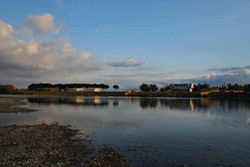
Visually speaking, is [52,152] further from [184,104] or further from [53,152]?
[184,104]

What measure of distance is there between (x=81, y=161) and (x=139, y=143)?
915cm

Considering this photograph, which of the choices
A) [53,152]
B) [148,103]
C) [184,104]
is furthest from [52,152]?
[148,103]

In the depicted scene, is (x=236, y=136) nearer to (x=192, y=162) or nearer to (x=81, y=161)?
(x=192, y=162)

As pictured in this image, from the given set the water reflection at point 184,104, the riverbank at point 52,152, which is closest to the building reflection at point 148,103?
the water reflection at point 184,104

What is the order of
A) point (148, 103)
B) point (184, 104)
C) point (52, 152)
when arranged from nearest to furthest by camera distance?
point (52, 152) → point (184, 104) → point (148, 103)

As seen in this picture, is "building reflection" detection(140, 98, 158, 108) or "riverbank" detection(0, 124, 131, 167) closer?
"riverbank" detection(0, 124, 131, 167)

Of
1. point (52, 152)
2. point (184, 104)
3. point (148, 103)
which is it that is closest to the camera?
point (52, 152)

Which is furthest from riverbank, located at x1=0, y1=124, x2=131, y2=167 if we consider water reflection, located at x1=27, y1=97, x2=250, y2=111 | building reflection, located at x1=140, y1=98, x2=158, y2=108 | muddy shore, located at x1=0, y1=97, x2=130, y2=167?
building reflection, located at x1=140, y1=98, x2=158, y2=108

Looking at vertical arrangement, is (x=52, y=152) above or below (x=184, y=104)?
above

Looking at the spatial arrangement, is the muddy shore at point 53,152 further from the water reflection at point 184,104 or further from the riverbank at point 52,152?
the water reflection at point 184,104

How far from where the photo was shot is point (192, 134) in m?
29.8

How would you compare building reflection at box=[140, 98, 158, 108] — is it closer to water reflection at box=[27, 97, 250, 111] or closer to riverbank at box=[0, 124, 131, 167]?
water reflection at box=[27, 97, 250, 111]

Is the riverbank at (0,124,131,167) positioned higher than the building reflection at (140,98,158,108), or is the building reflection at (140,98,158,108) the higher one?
the riverbank at (0,124,131,167)

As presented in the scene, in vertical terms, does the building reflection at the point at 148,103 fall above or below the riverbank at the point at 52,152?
below
